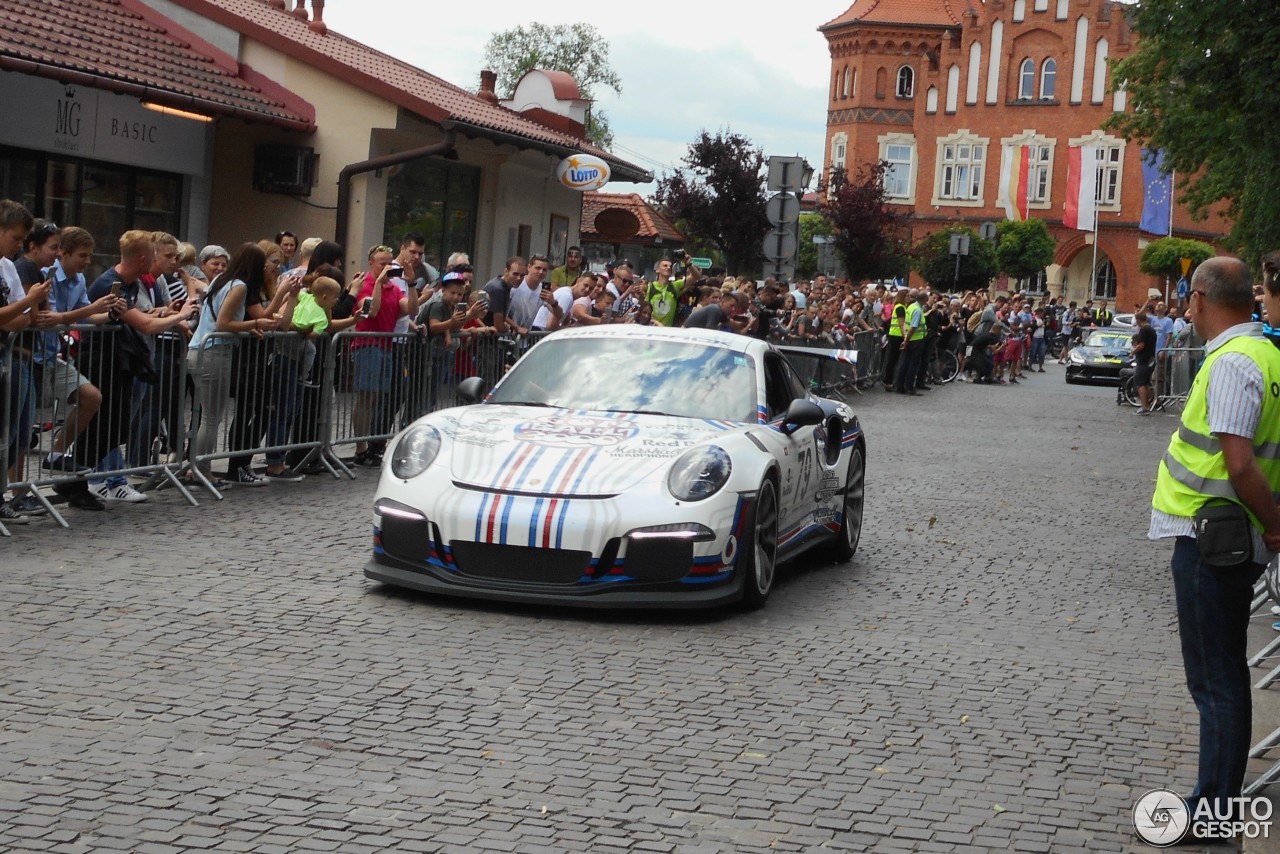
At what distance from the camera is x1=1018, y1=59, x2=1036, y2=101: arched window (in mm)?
91250

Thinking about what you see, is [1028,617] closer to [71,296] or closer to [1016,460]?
[71,296]

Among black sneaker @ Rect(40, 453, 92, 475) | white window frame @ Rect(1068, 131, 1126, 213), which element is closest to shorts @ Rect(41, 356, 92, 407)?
black sneaker @ Rect(40, 453, 92, 475)

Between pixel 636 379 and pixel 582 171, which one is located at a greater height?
pixel 582 171

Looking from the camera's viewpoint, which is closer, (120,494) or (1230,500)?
(1230,500)

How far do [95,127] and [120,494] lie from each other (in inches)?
388

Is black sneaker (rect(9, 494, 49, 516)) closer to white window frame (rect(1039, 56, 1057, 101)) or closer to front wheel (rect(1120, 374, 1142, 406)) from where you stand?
front wheel (rect(1120, 374, 1142, 406))

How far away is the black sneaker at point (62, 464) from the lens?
1074cm

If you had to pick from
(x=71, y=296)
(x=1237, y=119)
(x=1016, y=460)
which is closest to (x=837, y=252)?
(x=1237, y=119)

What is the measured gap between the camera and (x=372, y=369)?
14.1 meters

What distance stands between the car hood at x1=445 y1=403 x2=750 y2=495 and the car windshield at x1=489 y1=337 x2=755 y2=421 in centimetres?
24

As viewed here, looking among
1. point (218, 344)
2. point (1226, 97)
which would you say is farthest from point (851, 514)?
point (1226, 97)

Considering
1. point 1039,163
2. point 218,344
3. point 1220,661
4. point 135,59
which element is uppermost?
point 1039,163

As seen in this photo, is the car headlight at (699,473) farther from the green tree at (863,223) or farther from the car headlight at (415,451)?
the green tree at (863,223)

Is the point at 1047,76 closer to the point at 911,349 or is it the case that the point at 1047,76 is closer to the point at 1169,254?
the point at 1169,254
